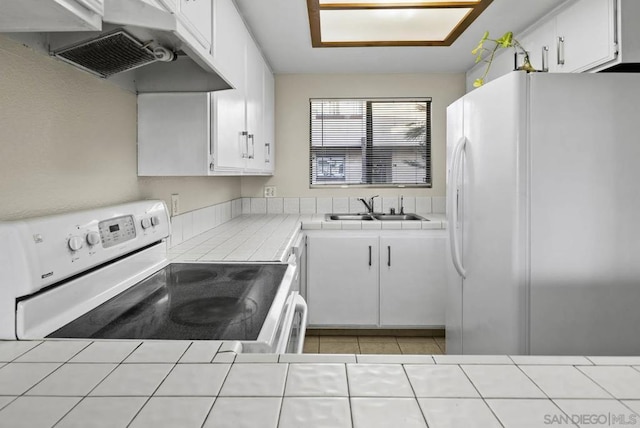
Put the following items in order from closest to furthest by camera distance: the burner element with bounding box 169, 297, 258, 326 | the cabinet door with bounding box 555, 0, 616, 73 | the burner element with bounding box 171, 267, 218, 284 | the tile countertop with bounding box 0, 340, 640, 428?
the tile countertop with bounding box 0, 340, 640, 428 < the burner element with bounding box 169, 297, 258, 326 < the burner element with bounding box 171, 267, 218, 284 < the cabinet door with bounding box 555, 0, 616, 73

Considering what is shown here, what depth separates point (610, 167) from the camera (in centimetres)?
173

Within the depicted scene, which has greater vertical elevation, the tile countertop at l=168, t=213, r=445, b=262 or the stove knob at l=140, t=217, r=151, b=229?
the stove knob at l=140, t=217, r=151, b=229

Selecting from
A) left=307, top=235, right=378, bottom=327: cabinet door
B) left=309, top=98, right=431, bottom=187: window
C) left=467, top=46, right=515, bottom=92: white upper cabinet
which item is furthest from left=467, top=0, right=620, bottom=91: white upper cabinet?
left=307, top=235, right=378, bottom=327: cabinet door

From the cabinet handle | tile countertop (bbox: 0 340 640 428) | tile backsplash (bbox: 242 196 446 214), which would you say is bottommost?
tile countertop (bbox: 0 340 640 428)

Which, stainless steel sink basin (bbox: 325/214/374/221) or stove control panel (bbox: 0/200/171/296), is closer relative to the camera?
stove control panel (bbox: 0/200/171/296)

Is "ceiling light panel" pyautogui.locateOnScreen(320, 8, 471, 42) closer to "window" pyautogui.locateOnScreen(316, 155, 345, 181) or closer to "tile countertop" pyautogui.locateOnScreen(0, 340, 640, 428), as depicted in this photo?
"window" pyautogui.locateOnScreen(316, 155, 345, 181)

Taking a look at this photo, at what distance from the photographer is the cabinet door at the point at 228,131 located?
71.6 inches

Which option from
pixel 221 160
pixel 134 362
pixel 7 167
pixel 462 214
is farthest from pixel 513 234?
pixel 7 167

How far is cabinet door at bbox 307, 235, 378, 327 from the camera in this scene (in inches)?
126

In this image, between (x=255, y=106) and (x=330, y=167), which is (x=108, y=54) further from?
(x=330, y=167)

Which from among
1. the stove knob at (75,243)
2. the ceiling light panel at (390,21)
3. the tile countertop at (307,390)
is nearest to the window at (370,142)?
the ceiling light panel at (390,21)

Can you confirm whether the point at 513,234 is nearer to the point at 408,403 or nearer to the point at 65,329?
the point at 408,403

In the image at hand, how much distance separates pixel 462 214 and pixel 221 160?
4.16ft

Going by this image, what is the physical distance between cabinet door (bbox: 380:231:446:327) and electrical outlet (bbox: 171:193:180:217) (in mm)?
1603
